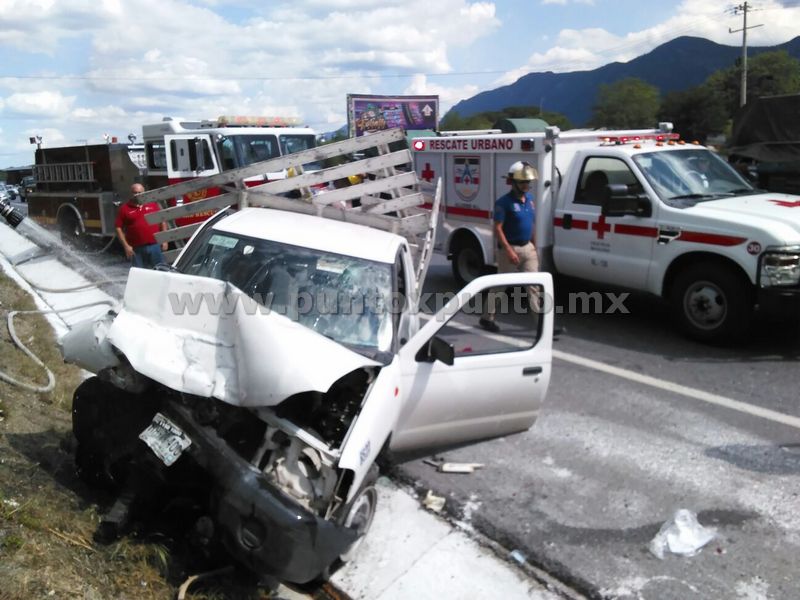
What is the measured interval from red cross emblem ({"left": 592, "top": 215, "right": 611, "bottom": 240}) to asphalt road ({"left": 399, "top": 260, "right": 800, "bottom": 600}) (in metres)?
1.44

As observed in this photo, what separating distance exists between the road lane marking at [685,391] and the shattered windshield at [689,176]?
191 cm

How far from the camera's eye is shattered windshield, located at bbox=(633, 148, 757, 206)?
741 centimetres

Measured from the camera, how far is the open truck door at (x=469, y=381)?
13.7 feet

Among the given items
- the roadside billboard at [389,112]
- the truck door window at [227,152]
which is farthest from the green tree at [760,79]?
the truck door window at [227,152]

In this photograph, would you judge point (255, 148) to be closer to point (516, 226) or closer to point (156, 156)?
point (156, 156)

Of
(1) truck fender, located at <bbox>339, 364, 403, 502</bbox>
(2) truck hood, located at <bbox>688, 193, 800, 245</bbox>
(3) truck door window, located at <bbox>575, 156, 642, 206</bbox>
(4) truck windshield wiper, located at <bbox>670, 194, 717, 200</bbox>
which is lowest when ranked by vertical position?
(1) truck fender, located at <bbox>339, 364, 403, 502</bbox>

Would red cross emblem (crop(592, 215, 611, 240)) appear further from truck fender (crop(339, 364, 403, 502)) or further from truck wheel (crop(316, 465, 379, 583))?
truck wheel (crop(316, 465, 379, 583))

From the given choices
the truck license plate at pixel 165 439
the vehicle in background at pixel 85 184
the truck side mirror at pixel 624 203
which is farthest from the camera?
the vehicle in background at pixel 85 184

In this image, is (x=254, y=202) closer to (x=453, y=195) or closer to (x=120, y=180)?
(x=453, y=195)

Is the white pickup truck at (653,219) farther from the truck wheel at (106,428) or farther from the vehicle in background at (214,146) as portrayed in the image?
the truck wheel at (106,428)

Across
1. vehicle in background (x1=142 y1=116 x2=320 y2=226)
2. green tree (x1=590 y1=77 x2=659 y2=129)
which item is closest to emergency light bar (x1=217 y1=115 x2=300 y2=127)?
vehicle in background (x1=142 y1=116 x2=320 y2=226)

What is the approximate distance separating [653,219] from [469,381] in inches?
152

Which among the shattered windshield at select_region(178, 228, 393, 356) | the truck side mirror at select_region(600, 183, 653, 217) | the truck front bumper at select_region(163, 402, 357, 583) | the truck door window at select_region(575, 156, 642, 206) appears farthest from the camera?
the truck door window at select_region(575, 156, 642, 206)

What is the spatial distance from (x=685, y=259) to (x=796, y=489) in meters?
3.28
